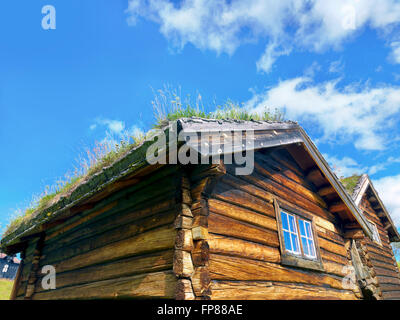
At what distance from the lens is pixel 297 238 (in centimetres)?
527

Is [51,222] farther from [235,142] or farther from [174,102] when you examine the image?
[235,142]

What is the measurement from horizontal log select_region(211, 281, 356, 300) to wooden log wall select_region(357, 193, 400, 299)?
16.2 feet

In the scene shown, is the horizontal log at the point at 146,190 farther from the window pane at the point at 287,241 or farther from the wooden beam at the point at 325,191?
the wooden beam at the point at 325,191

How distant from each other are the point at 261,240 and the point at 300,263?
1.18m

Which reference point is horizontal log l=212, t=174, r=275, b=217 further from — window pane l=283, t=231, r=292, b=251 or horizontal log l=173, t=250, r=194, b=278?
horizontal log l=173, t=250, r=194, b=278

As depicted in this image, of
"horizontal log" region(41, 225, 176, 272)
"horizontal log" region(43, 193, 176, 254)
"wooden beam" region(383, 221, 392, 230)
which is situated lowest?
"horizontal log" region(41, 225, 176, 272)

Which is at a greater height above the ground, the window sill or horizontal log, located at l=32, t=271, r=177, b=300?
the window sill

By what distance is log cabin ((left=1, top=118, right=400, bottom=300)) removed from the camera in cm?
323

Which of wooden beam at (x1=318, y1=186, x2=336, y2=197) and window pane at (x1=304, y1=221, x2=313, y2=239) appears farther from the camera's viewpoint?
wooden beam at (x1=318, y1=186, x2=336, y2=197)

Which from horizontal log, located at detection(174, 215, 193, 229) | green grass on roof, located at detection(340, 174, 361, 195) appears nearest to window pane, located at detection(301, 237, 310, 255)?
horizontal log, located at detection(174, 215, 193, 229)

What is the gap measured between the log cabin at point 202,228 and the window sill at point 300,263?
0.02 metres

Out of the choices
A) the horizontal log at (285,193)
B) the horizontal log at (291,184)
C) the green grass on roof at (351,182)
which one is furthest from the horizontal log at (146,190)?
the green grass on roof at (351,182)
